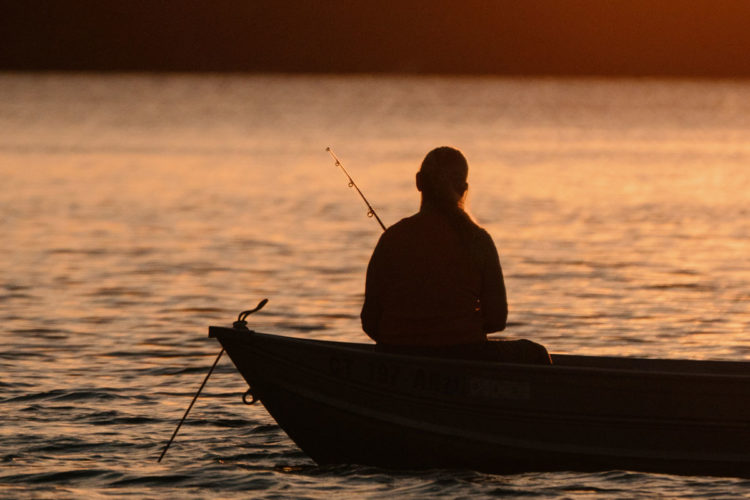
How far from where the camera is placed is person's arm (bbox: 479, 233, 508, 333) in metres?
9.07

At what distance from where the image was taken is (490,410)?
9391 millimetres

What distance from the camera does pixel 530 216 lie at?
27.7 m

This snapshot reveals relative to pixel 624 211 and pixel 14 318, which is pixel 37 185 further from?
pixel 14 318

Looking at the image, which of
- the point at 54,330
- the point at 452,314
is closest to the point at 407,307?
the point at 452,314

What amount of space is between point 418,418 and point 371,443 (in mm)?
401

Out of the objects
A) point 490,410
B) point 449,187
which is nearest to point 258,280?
point 490,410

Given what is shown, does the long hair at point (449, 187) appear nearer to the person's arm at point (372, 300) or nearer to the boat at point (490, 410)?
the person's arm at point (372, 300)

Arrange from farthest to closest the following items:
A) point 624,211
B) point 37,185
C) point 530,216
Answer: point 37,185
point 624,211
point 530,216

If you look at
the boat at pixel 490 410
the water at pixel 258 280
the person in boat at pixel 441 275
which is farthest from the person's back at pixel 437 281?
the water at pixel 258 280

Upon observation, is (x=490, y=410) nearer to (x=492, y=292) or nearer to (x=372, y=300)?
(x=492, y=292)

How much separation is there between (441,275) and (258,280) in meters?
9.97

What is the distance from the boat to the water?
0.53 feet

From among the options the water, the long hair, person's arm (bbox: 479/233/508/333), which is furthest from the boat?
the long hair

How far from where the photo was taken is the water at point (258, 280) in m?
9.92
